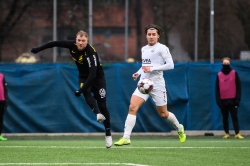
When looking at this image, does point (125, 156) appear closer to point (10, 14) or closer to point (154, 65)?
point (154, 65)

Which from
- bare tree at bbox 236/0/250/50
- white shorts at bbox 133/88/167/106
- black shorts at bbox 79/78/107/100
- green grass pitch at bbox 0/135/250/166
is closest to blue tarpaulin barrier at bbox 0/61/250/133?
bare tree at bbox 236/0/250/50

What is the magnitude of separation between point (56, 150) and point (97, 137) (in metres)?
7.26

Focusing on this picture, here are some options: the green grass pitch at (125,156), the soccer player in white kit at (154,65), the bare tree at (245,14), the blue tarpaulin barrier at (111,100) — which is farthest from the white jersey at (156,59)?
the bare tree at (245,14)

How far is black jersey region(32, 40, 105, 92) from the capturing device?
11.8 meters

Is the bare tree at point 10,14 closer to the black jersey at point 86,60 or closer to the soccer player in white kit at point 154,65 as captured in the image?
the black jersey at point 86,60

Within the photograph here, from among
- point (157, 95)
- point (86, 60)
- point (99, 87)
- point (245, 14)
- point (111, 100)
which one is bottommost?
point (111, 100)

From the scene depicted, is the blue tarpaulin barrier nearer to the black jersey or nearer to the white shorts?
the white shorts

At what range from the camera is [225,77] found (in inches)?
726

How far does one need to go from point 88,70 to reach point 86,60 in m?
0.27

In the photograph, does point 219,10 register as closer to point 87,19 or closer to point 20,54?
point 87,19

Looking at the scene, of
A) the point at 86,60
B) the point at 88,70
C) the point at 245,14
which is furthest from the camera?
the point at 245,14

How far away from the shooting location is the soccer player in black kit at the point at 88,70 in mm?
11828

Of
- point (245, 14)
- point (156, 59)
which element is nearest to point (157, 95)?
point (156, 59)

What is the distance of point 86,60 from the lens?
1199 centimetres
